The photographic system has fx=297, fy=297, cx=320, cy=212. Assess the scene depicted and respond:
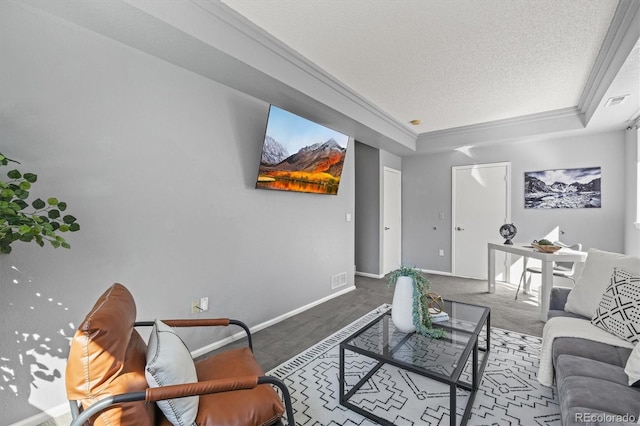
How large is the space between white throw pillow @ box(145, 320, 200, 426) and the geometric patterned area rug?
2.73 ft

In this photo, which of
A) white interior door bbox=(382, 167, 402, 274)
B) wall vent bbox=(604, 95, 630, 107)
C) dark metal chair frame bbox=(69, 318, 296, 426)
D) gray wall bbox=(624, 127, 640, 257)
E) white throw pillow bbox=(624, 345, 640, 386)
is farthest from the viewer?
white interior door bbox=(382, 167, 402, 274)

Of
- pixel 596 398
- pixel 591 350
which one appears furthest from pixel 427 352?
pixel 591 350

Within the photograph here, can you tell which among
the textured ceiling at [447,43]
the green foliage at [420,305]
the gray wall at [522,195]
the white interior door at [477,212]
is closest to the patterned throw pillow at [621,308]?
the green foliage at [420,305]

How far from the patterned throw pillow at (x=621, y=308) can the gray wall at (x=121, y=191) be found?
2674mm

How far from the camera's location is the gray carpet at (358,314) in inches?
107

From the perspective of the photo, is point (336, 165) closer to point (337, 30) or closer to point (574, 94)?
point (337, 30)

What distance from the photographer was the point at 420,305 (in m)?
2.04

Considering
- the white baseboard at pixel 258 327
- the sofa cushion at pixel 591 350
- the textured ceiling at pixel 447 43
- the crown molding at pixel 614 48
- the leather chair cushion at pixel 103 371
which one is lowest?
the white baseboard at pixel 258 327

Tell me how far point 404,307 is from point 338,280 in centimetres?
225

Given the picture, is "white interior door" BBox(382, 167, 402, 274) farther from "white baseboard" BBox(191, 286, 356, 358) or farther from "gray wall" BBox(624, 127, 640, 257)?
"gray wall" BBox(624, 127, 640, 257)

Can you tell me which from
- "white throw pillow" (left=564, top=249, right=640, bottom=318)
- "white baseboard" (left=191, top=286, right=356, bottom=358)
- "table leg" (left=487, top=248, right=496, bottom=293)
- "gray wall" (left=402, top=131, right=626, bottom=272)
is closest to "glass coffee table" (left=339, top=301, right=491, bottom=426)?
"white throw pillow" (left=564, top=249, right=640, bottom=318)

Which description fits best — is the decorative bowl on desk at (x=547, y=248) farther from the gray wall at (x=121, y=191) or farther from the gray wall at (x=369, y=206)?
the gray wall at (x=121, y=191)

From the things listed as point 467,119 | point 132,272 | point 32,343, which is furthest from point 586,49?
point 32,343

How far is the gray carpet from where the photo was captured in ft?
8.91
